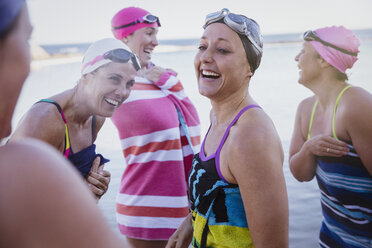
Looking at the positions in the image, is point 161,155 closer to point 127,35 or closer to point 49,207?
point 127,35

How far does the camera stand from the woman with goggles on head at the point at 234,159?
1.49 m

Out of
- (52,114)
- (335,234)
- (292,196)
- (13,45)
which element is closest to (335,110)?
(335,234)

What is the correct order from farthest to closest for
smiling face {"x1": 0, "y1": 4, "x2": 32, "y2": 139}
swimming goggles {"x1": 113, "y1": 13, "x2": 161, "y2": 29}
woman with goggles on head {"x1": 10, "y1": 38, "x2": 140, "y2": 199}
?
swimming goggles {"x1": 113, "y1": 13, "x2": 161, "y2": 29}, woman with goggles on head {"x1": 10, "y1": 38, "x2": 140, "y2": 199}, smiling face {"x1": 0, "y1": 4, "x2": 32, "y2": 139}

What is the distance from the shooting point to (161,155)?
2.90m

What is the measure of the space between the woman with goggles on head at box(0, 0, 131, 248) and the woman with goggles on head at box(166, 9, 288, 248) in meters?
0.95

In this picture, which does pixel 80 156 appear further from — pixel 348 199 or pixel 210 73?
pixel 348 199

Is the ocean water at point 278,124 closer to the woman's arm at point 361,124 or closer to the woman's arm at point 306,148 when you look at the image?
the woman's arm at point 306,148

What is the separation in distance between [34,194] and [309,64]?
257 centimetres

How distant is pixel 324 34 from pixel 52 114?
2193 millimetres

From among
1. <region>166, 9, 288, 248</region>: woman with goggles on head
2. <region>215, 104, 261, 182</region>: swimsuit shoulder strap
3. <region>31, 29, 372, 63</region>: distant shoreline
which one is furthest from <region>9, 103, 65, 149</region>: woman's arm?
<region>31, 29, 372, 63</region>: distant shoreline

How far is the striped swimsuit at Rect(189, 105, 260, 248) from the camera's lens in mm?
1637

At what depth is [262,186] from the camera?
1482 mm

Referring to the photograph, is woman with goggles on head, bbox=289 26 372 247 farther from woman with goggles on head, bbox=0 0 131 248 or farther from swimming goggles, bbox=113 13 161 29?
woman with goggles on head, bbox=0 0 131 248

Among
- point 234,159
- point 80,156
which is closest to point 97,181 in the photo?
point 80,156
